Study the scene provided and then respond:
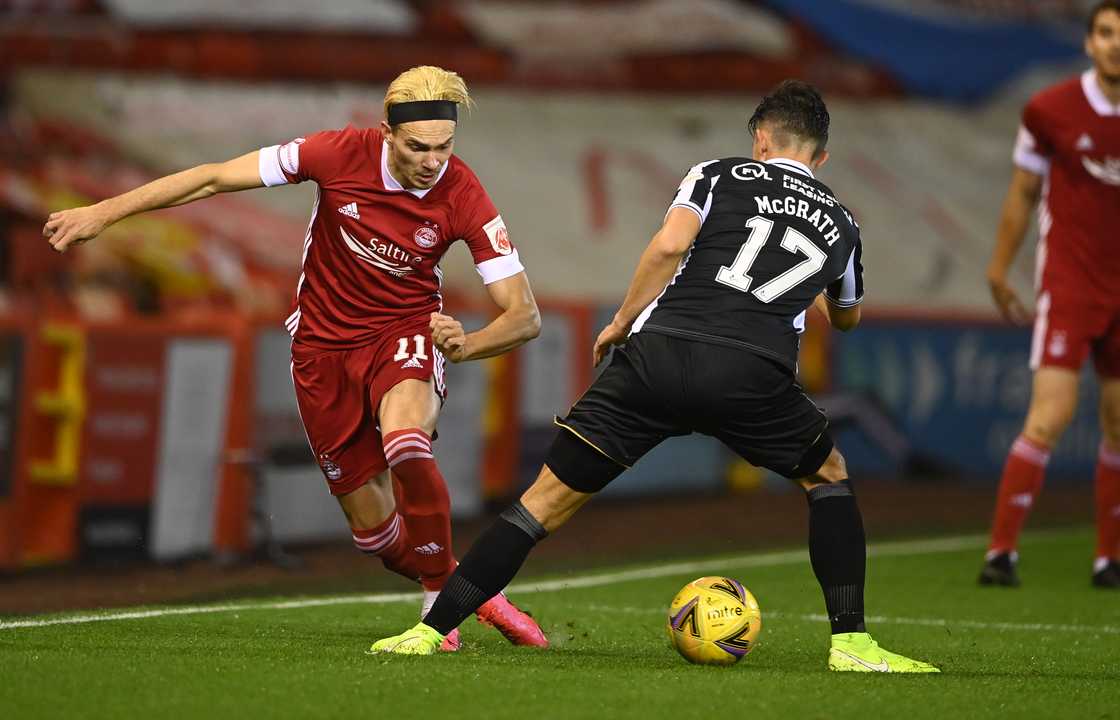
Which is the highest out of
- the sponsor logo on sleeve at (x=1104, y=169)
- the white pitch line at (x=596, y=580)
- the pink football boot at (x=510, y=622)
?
the sponsor logo on sleeve at (x=1104, y=169)

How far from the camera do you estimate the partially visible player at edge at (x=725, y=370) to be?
5.65 m

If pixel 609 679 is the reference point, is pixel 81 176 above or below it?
above

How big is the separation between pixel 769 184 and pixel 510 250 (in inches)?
41.0

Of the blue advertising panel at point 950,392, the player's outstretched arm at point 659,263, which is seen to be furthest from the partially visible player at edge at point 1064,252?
the blue advertising panel at point 950,392

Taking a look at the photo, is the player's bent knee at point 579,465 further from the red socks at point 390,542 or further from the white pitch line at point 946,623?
the white pitch line at point 946,623

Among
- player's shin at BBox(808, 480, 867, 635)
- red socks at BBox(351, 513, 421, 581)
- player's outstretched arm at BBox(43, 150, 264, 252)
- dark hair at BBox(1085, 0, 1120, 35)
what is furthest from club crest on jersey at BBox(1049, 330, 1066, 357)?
player's outstretched arm at BBox(43, 150, 264, 252)

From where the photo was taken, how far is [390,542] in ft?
22.3

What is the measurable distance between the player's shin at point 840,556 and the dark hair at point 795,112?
1196mm

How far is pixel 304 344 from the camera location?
22.1 feet

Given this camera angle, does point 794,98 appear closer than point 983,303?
Yes

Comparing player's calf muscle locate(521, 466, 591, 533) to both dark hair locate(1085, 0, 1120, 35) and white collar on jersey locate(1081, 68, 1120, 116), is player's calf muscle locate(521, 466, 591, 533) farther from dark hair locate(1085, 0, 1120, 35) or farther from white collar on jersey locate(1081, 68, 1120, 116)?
white collar on jersey locate(1081, 68, 1120, 116)

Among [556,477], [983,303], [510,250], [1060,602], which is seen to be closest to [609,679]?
[556,477]

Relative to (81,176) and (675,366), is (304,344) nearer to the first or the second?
(675,366)

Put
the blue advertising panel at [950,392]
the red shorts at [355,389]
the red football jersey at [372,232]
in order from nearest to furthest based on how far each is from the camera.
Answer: the red football jersey at [372,232] < the red shorts at [355,389] < the blue advertising panel at [950,392]
